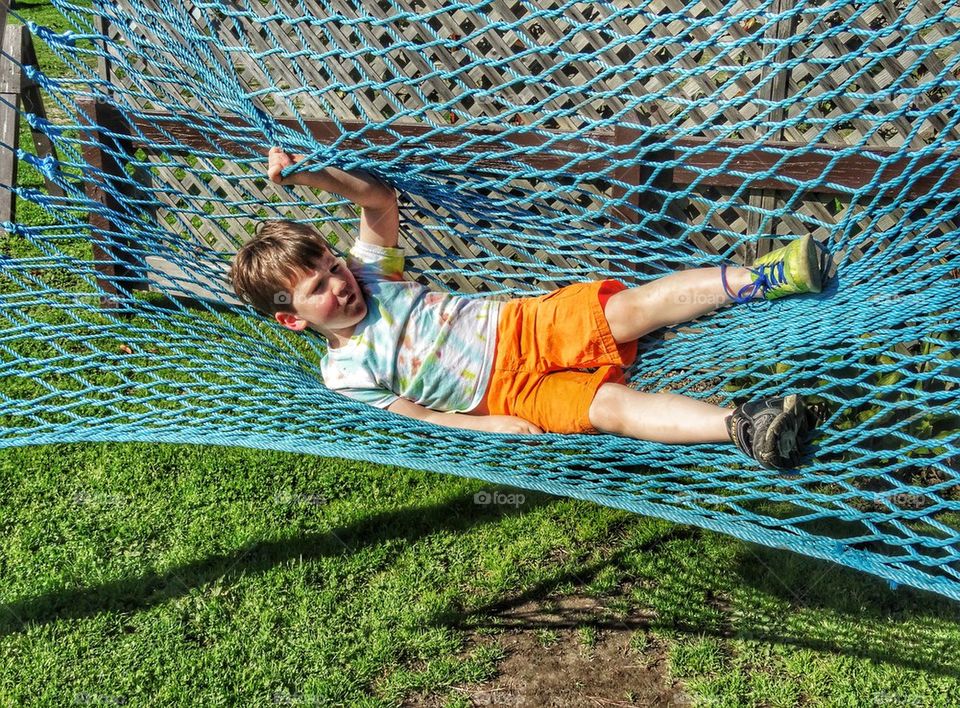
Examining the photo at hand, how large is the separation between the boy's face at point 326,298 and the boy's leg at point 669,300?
0.57 meters

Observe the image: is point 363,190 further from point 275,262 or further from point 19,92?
point 19,92

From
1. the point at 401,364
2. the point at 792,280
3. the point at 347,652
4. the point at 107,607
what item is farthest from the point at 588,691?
the point at 107,607

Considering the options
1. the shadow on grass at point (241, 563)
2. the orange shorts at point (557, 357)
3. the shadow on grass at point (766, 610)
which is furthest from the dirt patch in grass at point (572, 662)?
the orange shorts at point (557, 357)

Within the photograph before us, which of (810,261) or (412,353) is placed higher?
(810,261)

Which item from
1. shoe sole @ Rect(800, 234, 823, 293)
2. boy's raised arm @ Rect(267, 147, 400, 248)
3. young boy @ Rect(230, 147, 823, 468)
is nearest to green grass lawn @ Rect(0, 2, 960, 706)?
young boy @ Rect(230, 147, 823, 468)

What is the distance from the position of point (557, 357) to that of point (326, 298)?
53 centimetres

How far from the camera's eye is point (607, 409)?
1779mm

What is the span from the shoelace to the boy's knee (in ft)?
0.97

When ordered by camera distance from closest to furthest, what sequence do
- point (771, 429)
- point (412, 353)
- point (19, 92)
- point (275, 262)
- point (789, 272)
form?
1. point (771, 429)
2. point (789, 272)
3. point (275, 262)
4. point (412, 353)
5. point (19, 92)

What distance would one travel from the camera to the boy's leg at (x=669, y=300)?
171cm

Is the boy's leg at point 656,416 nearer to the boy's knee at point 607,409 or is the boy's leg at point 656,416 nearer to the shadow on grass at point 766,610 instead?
the boy's knee at point 607,409

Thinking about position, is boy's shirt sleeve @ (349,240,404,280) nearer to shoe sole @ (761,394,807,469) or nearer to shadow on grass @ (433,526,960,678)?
shadow on grass @ (433,526,960,678)

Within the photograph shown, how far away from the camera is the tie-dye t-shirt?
6.48 feet

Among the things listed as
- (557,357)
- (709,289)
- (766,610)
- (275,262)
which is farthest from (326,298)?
(766,610)
